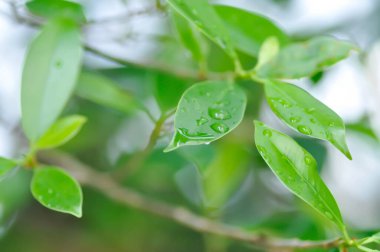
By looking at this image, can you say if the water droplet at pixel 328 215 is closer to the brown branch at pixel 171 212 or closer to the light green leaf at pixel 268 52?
the brown branch at pixel 171 212

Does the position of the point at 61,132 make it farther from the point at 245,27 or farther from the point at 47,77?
the point at 245,27

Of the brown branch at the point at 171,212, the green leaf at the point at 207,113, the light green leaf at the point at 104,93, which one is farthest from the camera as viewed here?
the light green leaf at the point at 104,93

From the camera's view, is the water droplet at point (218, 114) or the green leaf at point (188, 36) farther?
the green leaf at point (188, 36)

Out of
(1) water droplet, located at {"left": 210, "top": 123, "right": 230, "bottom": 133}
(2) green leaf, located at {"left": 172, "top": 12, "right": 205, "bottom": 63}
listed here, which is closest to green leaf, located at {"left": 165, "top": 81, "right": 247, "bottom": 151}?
(1) water droplet, located at {"left": 210, "top": 123, "right": 230, "bottom": 133}

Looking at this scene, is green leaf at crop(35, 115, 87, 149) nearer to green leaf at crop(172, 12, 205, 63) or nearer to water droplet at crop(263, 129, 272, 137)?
green leaf at crop(172, 12, 205, 63)

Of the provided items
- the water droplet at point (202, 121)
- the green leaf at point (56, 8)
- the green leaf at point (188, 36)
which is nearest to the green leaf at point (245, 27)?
the green leaf at point (188, 36)

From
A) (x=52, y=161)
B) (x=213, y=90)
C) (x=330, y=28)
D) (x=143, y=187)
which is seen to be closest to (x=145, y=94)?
(x=52, y=161)
